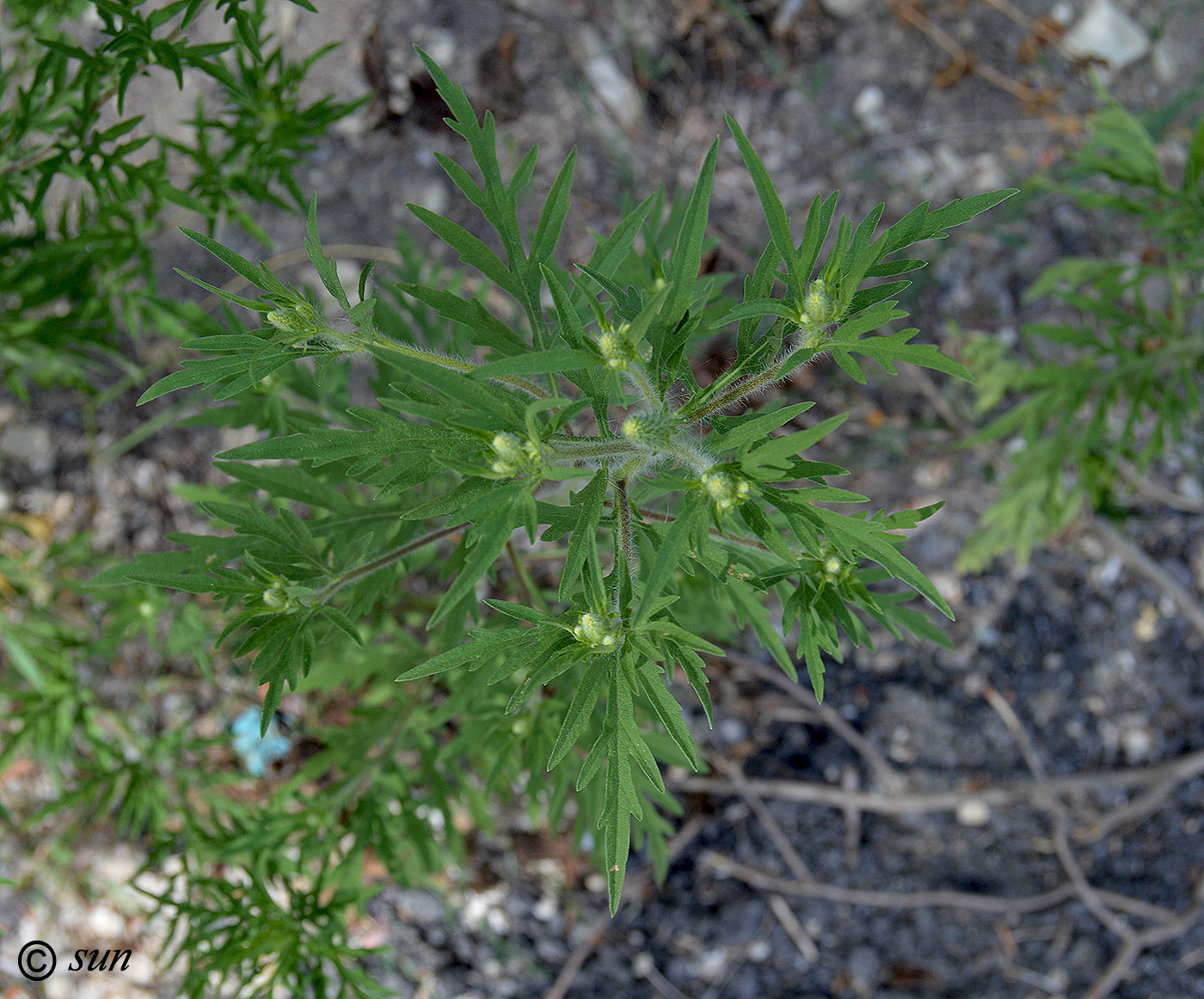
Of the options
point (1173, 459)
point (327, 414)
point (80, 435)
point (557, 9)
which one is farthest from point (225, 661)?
point (1173, 459)

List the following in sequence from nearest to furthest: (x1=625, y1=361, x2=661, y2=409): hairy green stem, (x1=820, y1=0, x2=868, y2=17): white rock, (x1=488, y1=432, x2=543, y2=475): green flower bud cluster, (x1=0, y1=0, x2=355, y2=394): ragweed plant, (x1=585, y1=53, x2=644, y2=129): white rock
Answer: (x1=488, y1=432, x2=543, y2=475): green flower bud cluster, (x1=625, y1=361, x2=661, y2=409): hairy green stem, (x1=0, y1=0, x2=355, y2=394): ragweed plant, (x1=585, y1=53, x2=644, y2=129): white rock, (x1=820, y1=0, x2=868, y2=17): white rock

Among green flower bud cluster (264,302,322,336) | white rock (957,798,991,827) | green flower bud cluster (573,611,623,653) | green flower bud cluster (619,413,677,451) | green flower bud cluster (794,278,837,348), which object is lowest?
white rock (957,798,991,827)

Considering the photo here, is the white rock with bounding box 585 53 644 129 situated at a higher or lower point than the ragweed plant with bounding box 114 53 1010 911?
higher

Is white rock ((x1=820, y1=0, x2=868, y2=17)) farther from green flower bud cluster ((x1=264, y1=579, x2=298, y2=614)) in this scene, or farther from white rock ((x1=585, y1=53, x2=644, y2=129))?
green flower bud cluster ((x1=264, y1=579, x2=298, y2=614))

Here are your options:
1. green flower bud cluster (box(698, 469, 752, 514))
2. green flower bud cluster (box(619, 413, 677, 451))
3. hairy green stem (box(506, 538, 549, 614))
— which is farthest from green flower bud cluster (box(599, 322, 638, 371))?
hairy green stem (box(506, 538, 549, 614))

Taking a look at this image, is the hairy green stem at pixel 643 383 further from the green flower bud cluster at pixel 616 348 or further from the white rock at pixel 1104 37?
the white rock at pixel 1104 37

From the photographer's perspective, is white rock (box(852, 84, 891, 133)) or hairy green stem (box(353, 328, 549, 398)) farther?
white rock (box(852, 84, 891, 133))

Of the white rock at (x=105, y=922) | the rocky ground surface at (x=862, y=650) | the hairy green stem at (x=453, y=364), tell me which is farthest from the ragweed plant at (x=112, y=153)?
the white rock at (x=105, y=922)

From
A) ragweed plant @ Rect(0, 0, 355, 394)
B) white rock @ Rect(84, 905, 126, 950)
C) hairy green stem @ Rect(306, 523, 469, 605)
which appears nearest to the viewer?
hairy green stem @ Rect(306, 523, 469, 605)

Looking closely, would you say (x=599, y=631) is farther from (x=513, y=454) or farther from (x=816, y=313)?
(x=816, y=313)
